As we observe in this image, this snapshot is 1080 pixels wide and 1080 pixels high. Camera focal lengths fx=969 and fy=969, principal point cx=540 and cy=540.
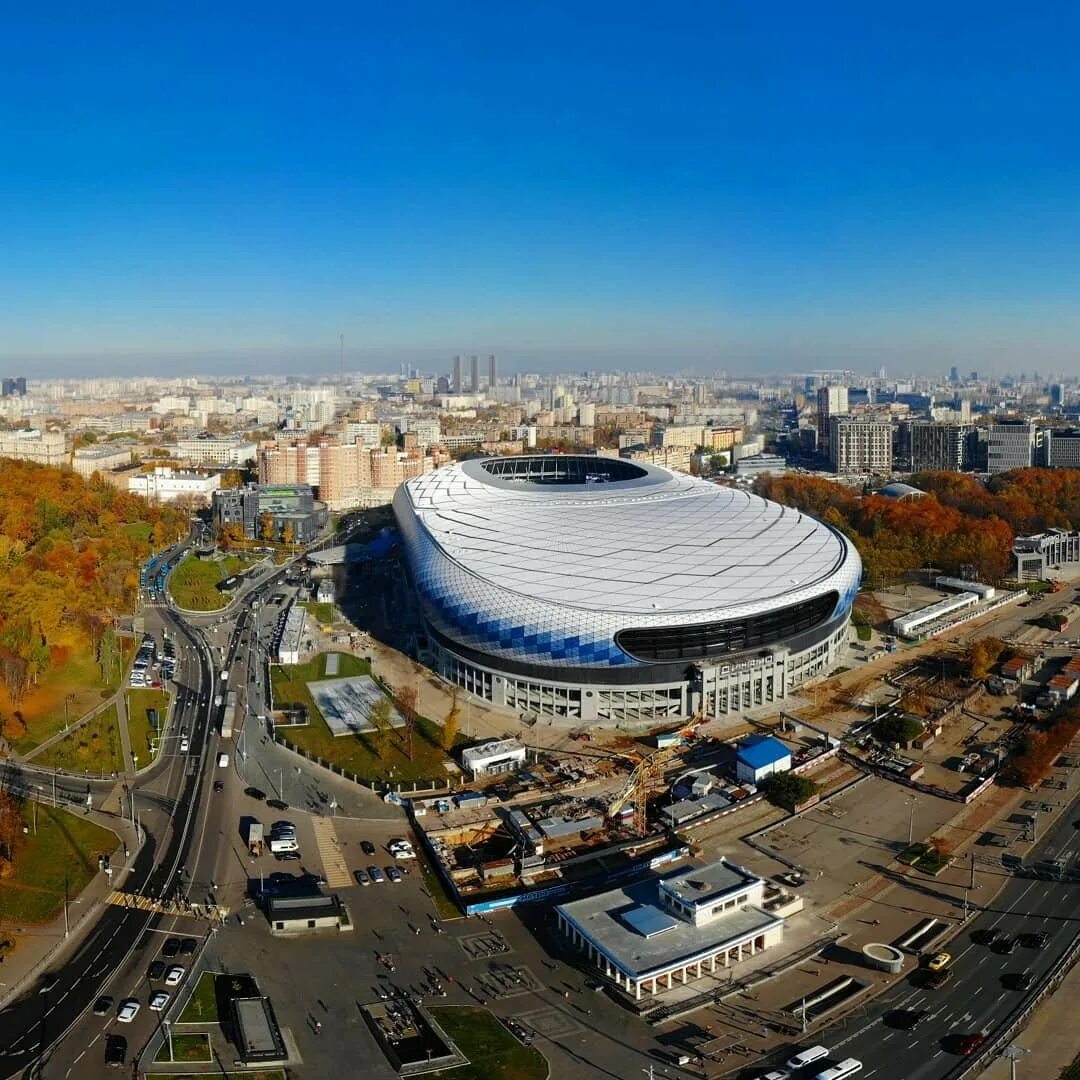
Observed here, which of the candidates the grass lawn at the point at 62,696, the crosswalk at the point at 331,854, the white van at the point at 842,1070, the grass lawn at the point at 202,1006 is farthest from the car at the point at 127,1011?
the grass lawn at the point at 62,696

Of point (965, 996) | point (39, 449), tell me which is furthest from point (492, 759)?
point (39, 449)

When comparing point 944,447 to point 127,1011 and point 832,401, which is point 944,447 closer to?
point 832,401

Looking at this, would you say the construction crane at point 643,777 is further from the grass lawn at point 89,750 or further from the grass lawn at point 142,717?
the grass lawn at point 89,750

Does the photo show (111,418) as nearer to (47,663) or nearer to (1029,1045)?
(47,663)

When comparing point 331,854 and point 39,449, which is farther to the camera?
point 39,449

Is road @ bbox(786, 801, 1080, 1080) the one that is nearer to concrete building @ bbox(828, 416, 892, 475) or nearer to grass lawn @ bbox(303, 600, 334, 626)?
grass lawn @ bbox(303, 600, 334, 626)

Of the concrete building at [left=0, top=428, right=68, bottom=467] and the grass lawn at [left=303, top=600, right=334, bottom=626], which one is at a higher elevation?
the concrete building at [left=0, top=428, right=68, bottom=467]

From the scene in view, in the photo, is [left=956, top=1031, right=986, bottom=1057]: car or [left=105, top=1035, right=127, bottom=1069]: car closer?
[left=105, top=1035, right=127, bottom=1069]: car

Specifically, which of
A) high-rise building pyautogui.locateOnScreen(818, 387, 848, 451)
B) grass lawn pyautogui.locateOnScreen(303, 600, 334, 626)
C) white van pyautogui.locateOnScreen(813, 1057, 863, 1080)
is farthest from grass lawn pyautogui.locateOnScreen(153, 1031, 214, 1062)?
high-rise building pyautogui.locateOnScreen(818, 387, 848, 451)
